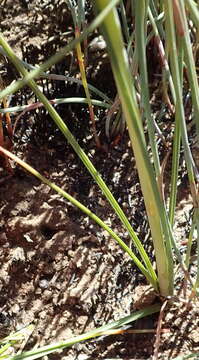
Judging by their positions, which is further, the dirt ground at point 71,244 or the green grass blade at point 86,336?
the dirt ground at point 71,244

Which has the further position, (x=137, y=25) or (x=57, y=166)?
(x=57, y=166)

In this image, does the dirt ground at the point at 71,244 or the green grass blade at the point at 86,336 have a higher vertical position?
the dirt ground at the point at 71,244

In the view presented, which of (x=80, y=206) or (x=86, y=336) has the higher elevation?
(x=80, y=206)

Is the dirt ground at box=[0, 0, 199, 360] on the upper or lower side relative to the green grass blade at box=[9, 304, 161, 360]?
upper

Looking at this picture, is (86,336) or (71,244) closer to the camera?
(86,336)

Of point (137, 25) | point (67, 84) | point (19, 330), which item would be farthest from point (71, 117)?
point (137, 25)

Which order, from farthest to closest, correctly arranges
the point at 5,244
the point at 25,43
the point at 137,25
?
the point at 25,43 < the point at 5,244 < the point at 137,25

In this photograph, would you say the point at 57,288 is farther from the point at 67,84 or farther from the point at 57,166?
the point at 67,84

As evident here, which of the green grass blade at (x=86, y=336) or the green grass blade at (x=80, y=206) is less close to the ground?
the green grass blade at (x=80, y=206)
